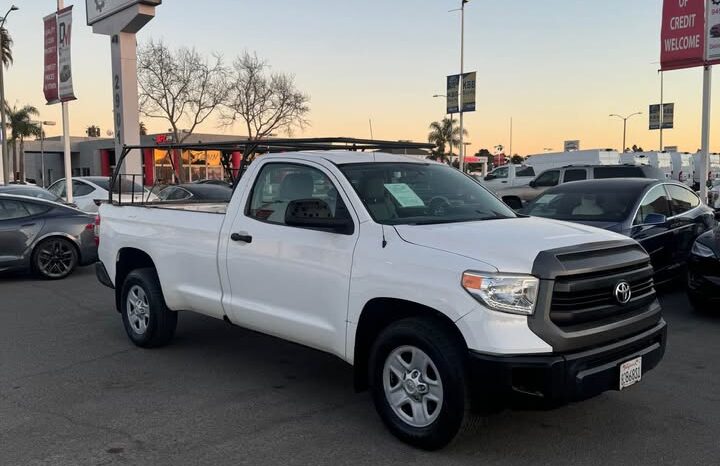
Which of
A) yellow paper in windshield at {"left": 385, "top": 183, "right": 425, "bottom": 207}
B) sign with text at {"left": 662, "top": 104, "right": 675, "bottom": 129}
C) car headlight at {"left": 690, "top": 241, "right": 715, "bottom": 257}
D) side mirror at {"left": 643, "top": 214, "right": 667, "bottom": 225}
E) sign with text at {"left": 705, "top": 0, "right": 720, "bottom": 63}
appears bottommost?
car headlight at {"left": 690, "top": 241, "right": 715, "bottom": 257}

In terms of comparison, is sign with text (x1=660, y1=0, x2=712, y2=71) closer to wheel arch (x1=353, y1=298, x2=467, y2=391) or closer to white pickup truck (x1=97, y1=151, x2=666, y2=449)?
white pickup truck (x1=97, y1=151, x2=666, y2=449)

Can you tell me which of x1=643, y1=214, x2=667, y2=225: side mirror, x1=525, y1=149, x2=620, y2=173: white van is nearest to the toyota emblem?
x1=643, y1=214, x2=667, y2=225: side mirror

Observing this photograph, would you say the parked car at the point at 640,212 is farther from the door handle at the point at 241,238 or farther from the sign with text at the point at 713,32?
the sign with text at the point at 713,32

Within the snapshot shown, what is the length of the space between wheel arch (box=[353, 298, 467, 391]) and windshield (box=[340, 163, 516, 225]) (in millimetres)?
557

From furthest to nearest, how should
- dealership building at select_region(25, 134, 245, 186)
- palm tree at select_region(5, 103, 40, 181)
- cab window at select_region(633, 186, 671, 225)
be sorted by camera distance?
1. palm tree at select_region(5, 103, 40, 181)
2. dealership building at select_region(25, 134, 245, 186)
3. cab window at select_region(633, 186, 671, 225)

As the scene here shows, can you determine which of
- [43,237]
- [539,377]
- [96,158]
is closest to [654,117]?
[96,158]

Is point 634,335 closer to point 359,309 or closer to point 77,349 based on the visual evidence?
point 359,309

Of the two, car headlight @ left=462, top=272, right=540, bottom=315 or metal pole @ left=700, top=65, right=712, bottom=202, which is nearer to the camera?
car headlight @ left=462, top=272, right=540, bottom=315

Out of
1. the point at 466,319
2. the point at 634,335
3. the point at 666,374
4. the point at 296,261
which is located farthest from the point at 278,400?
the point at 666,374

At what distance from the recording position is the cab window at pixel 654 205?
320 inches

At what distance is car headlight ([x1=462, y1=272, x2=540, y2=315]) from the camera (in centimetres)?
354

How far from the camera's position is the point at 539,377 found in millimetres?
3488

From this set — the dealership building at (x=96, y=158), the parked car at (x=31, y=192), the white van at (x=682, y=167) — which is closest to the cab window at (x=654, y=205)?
the parked car at (x=31, y=192)

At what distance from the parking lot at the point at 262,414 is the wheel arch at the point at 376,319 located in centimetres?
42
